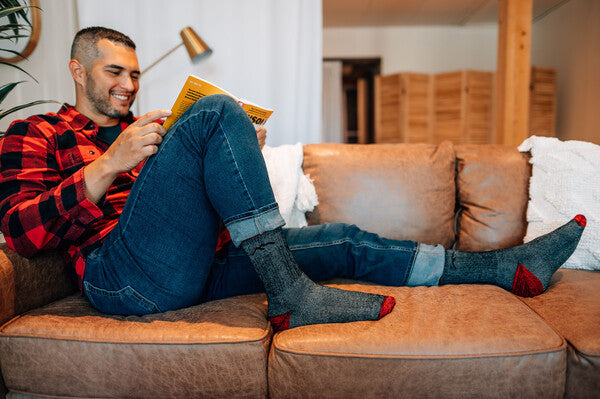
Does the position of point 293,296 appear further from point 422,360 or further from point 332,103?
point 332,103

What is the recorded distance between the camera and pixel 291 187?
131cm

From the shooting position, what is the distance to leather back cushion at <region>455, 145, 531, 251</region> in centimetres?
127

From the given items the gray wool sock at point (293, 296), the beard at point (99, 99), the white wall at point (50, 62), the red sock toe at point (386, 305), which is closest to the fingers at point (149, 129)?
the gray wool sock at point (293, 296)

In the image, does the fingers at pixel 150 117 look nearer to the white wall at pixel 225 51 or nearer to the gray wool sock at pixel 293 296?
the gray wool sock at pixel 293 296

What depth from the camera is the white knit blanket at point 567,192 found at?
3.75 feet

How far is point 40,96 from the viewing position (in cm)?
211

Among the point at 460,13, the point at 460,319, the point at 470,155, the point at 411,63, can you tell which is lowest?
the point at 460,319

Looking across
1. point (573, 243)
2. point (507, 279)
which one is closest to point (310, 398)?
point (507, 279)

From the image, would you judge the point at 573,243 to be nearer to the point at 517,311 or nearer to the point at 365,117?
the point at 517,311

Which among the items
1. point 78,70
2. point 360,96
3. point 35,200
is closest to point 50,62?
point 78,70

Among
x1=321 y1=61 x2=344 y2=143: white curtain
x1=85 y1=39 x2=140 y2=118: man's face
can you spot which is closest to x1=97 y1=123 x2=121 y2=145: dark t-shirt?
x1=85 y1=39 x2=140 y2=118: man's face

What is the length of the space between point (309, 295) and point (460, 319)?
0.33 meters

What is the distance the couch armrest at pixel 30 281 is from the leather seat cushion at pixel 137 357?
6 cm

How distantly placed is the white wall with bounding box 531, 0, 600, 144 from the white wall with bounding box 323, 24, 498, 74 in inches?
25.2
